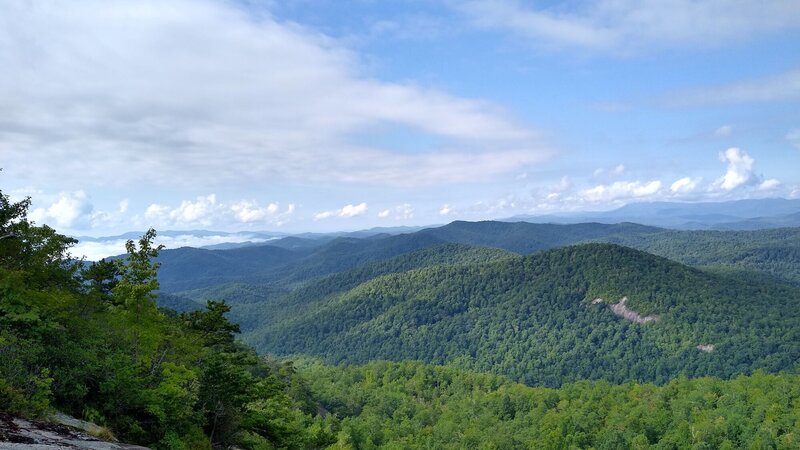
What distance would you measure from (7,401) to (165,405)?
295 inches

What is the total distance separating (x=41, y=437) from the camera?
16531mm

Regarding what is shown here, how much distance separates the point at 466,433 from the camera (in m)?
104

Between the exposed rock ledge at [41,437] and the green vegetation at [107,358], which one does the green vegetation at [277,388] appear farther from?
the exposed rock ledge at [41,437]

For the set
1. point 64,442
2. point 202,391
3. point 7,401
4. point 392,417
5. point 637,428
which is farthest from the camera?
point 392,417

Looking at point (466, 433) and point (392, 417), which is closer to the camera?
point (466, 433)

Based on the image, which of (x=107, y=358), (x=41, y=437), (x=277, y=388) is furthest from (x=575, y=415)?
(x=41, y=437)

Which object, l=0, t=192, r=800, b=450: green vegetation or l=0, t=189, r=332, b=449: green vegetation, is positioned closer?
l=0, t=189, r=332, b=449: green vegetation

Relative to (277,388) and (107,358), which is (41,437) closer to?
(107,358)

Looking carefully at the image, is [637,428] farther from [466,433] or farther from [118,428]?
[118,428]

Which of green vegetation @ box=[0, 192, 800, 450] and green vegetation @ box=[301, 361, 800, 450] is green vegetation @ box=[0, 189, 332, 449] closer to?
green vegetation @ box=[0, 192, 800, 450]

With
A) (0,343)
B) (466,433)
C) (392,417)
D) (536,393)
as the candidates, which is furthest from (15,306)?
(536,393)

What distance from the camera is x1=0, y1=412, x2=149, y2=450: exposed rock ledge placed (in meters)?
15.3

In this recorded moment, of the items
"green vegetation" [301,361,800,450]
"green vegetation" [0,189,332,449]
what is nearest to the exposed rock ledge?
"green vegetation" [0,189,332,449]

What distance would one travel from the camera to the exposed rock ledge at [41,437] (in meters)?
15.3
